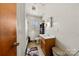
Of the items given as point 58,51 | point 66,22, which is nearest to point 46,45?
point 58,51

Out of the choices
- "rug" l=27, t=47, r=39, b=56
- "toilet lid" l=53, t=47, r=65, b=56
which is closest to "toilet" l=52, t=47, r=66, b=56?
"toilet lid" l=53, t=47, r=65, b=56

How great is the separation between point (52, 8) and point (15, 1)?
0.42 metres

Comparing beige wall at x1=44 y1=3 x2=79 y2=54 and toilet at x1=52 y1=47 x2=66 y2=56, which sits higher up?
beige wall at x1=44 y1=3 x2=79 y2=54

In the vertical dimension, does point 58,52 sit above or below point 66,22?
below

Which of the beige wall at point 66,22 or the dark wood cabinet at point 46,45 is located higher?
the beige wall at point 66,22

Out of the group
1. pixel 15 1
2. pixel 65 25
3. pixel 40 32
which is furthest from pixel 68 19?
pixel 15 1

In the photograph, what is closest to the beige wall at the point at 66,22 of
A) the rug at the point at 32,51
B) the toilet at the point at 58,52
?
the toilet at the point at 58,52

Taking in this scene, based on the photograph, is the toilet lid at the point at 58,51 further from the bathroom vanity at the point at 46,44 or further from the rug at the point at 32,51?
the rug at the point at 32,51

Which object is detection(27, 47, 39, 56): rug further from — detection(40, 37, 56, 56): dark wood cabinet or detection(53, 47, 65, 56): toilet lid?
detection(53, 47, 65, 56): toilet lid

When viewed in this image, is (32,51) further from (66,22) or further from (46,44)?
(66,22)

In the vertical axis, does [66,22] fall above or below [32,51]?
above

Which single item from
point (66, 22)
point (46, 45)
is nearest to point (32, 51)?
point (46, 45)

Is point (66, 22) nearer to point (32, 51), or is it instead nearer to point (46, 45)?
point (46, 45)

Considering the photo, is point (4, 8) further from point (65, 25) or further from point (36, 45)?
point (65, 25)
